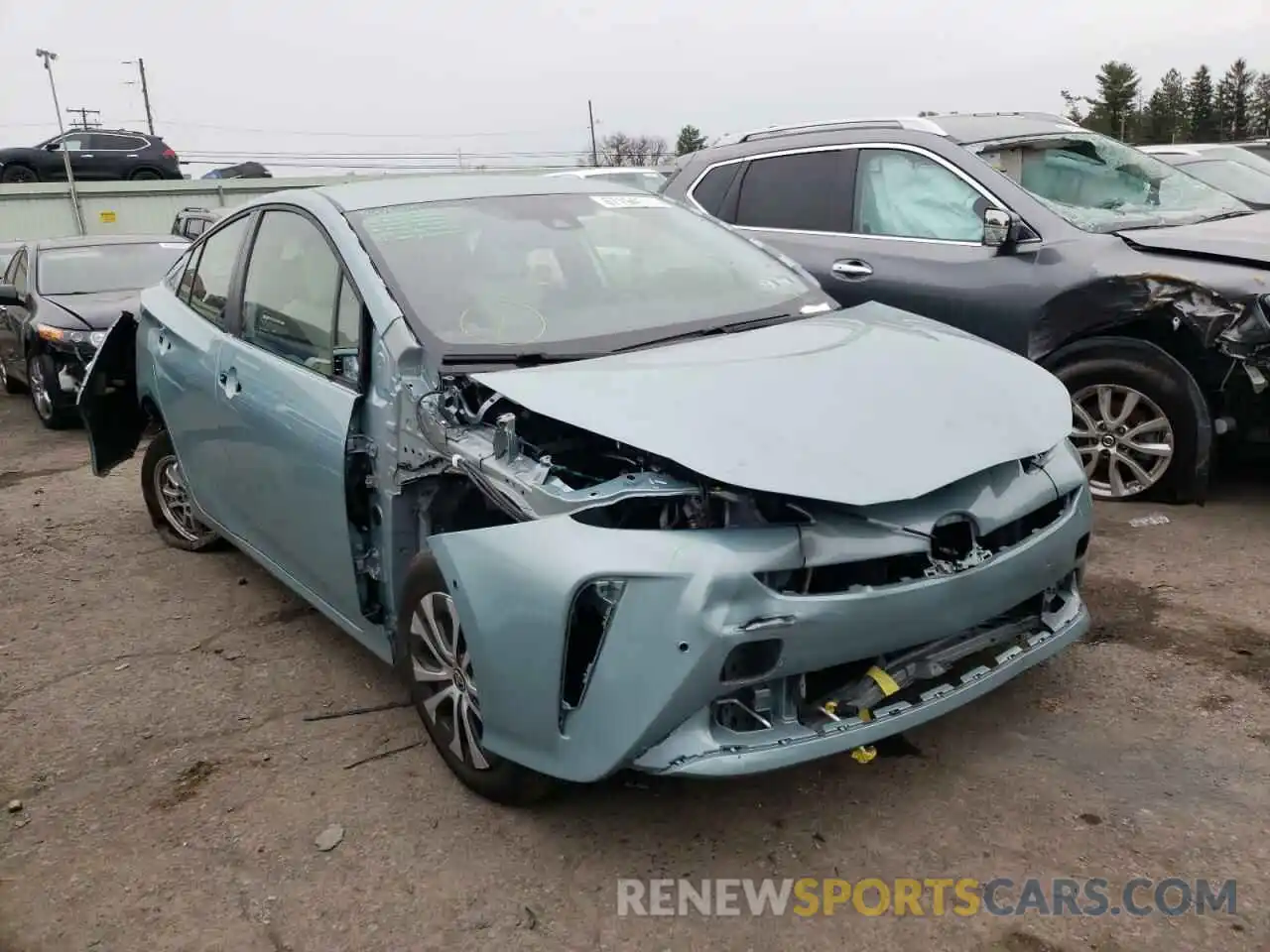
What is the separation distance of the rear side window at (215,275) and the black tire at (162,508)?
796 millimetres

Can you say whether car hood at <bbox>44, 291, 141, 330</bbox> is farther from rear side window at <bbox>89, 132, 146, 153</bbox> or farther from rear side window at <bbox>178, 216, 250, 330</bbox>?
rear side window at <bbox>89, 132, 146, 153</bbox>

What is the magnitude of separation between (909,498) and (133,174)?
2860cm

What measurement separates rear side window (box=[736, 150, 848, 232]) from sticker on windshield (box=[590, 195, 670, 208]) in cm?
186

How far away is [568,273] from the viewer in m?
3.60

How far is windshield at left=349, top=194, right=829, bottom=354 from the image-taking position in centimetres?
331

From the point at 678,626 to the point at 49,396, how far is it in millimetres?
8085

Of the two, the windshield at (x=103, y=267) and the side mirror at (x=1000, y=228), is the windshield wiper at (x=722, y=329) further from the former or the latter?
the windshield at (x=103, y=267)

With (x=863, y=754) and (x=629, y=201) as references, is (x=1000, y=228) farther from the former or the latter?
(x=863, y=754)

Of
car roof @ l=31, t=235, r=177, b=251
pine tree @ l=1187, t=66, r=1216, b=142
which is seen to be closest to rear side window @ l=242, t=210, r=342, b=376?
car roof @ l=31, t=235, r=177, b=251

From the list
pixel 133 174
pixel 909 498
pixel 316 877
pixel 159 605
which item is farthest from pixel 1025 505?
pixel 133 174

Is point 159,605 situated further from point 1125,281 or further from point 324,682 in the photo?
point 1125,281

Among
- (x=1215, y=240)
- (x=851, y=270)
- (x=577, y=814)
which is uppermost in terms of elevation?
(x=1215, y=240)

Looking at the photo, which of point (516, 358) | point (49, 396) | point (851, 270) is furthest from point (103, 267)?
point (516, 358)

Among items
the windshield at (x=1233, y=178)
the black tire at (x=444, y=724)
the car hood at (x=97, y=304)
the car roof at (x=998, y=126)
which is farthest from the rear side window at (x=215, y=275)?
the windshield at (x=1233, y=178)
